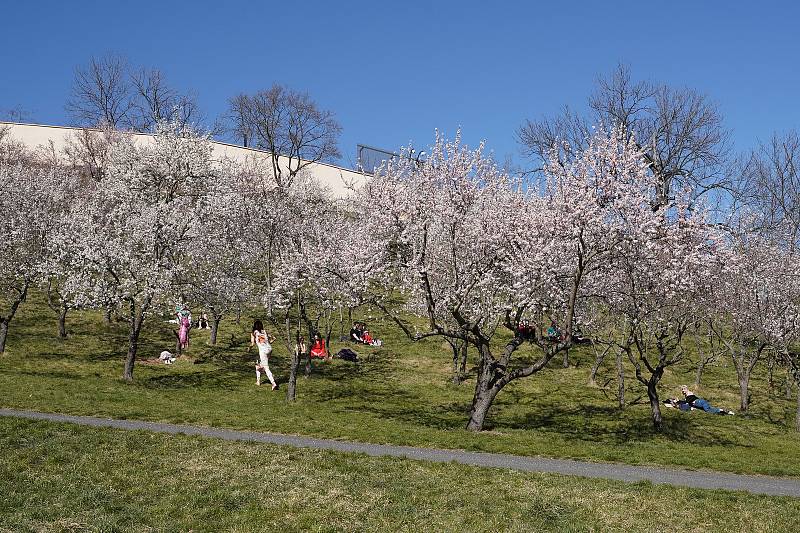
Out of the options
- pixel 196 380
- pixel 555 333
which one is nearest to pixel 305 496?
pixel 196 380

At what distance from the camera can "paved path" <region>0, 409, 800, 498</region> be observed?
14.5 m

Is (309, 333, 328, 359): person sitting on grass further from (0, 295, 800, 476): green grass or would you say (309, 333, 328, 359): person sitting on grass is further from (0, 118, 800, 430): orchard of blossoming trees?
(0, 118, 800, 430): orchard of blossoming trees

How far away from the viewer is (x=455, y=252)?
19984 millimetres

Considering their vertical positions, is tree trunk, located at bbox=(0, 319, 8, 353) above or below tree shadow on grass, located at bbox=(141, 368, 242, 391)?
above

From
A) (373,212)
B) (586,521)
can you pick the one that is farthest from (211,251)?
(586,521)

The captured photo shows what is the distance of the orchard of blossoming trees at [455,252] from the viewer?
61.7ft

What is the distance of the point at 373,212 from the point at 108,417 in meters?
8.92

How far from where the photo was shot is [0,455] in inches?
549

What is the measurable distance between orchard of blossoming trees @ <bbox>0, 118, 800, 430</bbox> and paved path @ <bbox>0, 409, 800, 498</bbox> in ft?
11.2

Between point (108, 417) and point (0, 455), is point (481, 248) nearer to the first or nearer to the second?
point (108, 417)

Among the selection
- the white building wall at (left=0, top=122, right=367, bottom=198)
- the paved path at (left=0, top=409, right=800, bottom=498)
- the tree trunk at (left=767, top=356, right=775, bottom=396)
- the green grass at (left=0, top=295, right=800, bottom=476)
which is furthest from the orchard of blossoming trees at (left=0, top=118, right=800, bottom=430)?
the white building wall at (left=0, top=122, right=367, bottom=198)

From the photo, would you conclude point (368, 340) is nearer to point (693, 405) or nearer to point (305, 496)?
point (693, 405)

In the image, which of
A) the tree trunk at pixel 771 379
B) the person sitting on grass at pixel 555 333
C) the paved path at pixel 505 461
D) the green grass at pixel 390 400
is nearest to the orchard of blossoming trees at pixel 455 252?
the person sitting on grass at pixel 555 333

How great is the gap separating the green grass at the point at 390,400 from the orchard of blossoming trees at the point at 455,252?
1468mm
